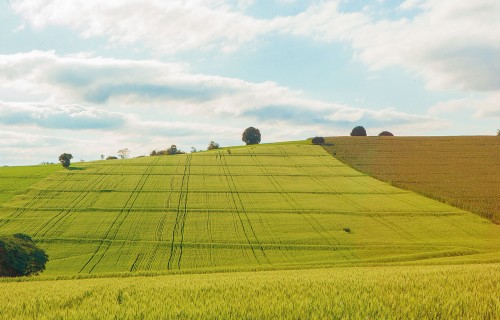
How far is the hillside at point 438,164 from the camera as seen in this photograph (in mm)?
55281

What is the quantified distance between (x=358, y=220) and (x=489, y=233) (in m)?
13.0

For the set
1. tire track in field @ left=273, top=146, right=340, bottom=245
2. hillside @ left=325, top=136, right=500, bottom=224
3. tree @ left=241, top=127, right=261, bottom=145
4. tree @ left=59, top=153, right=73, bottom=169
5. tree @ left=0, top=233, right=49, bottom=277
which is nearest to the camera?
tree @ left=0, top=233, right=49, bottom=277

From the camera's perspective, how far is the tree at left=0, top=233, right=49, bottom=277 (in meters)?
29.4

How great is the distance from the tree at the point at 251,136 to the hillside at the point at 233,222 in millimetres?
55964

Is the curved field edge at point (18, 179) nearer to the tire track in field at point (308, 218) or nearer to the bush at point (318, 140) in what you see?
the tire track in field at point (308, 218)

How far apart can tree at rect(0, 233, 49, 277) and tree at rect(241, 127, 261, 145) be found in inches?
3895

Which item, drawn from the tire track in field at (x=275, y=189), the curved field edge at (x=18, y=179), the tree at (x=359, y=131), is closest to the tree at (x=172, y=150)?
the tire track in field at (x=275, y=189)

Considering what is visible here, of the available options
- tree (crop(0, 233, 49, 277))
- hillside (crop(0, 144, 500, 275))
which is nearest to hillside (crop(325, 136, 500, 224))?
hillside (crop(0, 144, 500, 275))

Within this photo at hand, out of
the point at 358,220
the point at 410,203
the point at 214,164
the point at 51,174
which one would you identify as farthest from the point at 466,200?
the point at 51,174

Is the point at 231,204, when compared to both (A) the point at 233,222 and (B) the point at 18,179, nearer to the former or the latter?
(A) the point at 233,222

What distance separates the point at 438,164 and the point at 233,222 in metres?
47.6

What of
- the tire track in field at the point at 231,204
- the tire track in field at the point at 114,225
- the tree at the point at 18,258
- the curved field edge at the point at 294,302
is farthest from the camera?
the tire track in field at the point at 231,204

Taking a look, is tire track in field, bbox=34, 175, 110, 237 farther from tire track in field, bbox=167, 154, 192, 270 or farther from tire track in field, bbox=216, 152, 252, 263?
tire track in field, bbox=216, 152, 252, 263

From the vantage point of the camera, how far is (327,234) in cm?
4197
